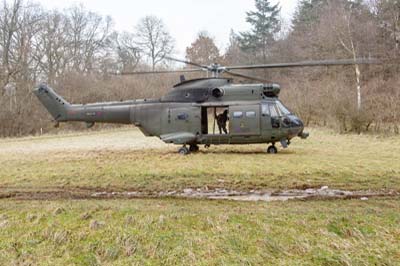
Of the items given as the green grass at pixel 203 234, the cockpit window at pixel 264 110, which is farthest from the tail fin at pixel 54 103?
the green grass at pixel 203 234

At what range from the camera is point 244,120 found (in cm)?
1095

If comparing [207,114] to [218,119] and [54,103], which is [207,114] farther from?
[54,103]

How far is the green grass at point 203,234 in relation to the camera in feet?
12.1

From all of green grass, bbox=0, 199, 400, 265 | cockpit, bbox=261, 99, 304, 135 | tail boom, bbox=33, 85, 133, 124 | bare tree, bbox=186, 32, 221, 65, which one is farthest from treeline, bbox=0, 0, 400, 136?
green grass, bbox=0, 199, 400, 265

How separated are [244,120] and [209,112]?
1.46m

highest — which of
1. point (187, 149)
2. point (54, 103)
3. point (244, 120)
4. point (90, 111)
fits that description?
point (54, 103)

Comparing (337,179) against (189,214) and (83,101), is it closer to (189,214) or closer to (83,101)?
(189,214)

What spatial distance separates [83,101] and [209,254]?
28.1m

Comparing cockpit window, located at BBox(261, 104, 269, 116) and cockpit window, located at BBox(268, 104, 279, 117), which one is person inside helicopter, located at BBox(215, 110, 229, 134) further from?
cockpit window, located at BBox(268, 104, 279, 117)

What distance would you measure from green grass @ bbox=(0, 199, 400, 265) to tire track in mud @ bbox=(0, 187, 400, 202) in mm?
557

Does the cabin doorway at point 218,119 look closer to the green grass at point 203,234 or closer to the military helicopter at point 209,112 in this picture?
the military helicopter at point 209,112

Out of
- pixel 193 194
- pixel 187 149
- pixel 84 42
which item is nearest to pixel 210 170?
pixel 193 194

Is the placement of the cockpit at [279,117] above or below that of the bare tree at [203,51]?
below

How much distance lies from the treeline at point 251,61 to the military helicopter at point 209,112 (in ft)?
25.9
